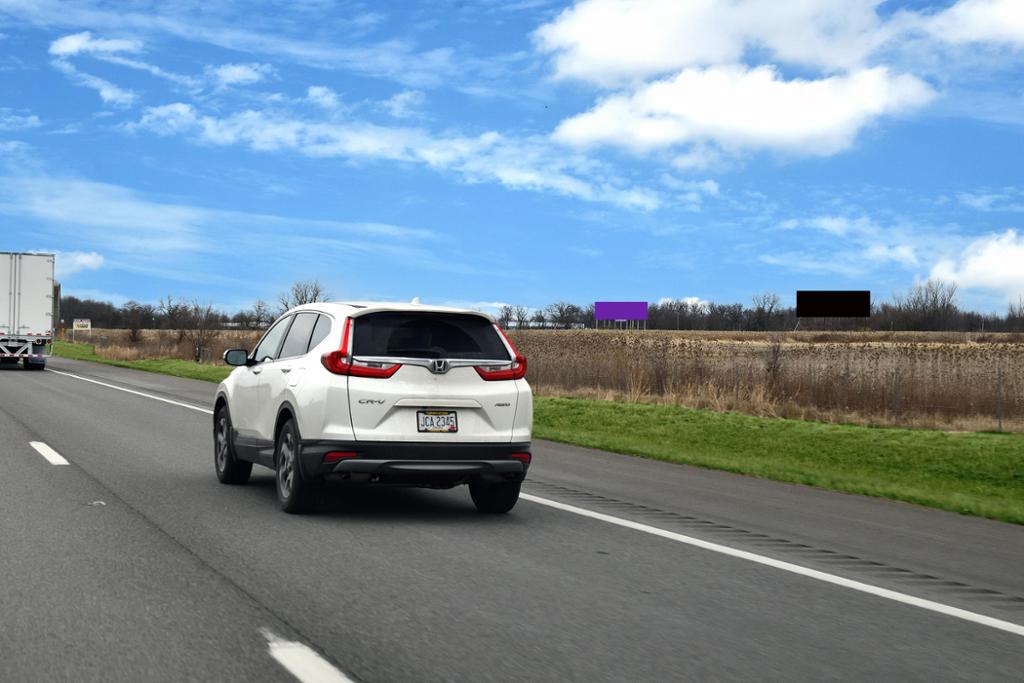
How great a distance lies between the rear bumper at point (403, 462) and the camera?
849 centimetres

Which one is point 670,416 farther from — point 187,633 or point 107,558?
point 187,633

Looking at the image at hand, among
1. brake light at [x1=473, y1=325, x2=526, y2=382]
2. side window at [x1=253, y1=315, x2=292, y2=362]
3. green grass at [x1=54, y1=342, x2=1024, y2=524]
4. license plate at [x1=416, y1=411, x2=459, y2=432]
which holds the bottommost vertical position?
green grass at [x1=54, y1=342, x2=1024, y2=524]

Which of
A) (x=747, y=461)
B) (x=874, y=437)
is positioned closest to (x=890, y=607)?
(x=747, y=461)

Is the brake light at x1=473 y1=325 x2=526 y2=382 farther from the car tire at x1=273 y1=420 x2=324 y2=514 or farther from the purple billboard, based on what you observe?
the purple billboard

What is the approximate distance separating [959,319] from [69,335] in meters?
81.5

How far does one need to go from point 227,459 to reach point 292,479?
2179mm

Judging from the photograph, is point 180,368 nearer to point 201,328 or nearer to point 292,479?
point 201,328

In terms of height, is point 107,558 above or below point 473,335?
below

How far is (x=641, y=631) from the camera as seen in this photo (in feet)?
17.7

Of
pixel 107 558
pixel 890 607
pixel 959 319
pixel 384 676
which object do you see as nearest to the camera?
pixel 384 676

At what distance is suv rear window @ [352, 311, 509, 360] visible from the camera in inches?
347

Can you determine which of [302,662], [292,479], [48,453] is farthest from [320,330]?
[48,453]

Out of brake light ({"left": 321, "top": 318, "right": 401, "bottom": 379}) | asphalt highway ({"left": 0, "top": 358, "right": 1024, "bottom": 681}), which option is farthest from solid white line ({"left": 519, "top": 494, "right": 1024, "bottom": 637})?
brake light ({"left": 321, "top": 318, "right": 401, "bottom": 379})

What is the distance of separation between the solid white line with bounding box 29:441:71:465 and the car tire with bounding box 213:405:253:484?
2.37 m
